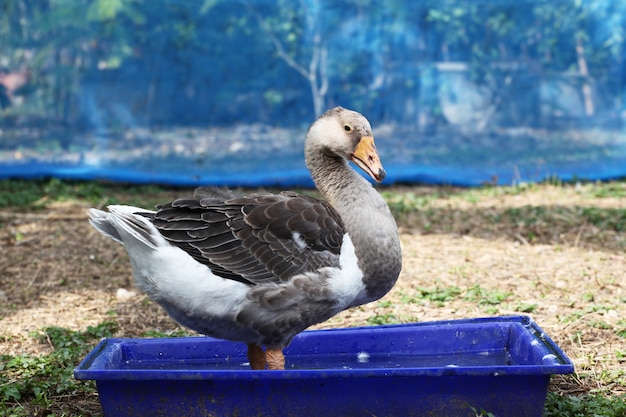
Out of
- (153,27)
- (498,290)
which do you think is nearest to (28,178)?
(153,27)

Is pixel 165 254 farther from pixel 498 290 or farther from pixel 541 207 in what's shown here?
pixel 541 207

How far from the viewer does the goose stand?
11.8ft

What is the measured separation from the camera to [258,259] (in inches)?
145

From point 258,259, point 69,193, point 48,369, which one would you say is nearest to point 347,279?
point 258,259

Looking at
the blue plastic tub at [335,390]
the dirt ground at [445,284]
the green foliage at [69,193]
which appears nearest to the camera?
the blue plastic tub at [335,390]

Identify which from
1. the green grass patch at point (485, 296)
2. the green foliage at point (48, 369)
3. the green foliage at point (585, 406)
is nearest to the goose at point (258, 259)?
the green foliage at point (48, 369)

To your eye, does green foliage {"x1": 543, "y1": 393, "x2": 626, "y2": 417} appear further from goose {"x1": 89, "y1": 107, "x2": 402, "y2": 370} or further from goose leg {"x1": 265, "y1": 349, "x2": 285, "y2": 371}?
goose leg {"x1": 265, "y1": 349, "x2": 285, "y2": 371}

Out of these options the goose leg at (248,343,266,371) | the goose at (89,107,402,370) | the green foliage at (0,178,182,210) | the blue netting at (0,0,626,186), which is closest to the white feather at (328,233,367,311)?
the goose at (89,107,402,370)

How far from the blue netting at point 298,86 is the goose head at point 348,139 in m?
6.80

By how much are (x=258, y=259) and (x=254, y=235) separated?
0.39 feet

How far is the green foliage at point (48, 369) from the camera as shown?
403 cm

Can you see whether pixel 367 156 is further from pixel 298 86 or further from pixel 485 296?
pixel 298 86

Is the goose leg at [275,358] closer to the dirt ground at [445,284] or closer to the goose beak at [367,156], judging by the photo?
the goose beak at [367,156]

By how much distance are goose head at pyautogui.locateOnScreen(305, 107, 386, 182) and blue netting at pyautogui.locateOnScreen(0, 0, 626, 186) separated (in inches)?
268
